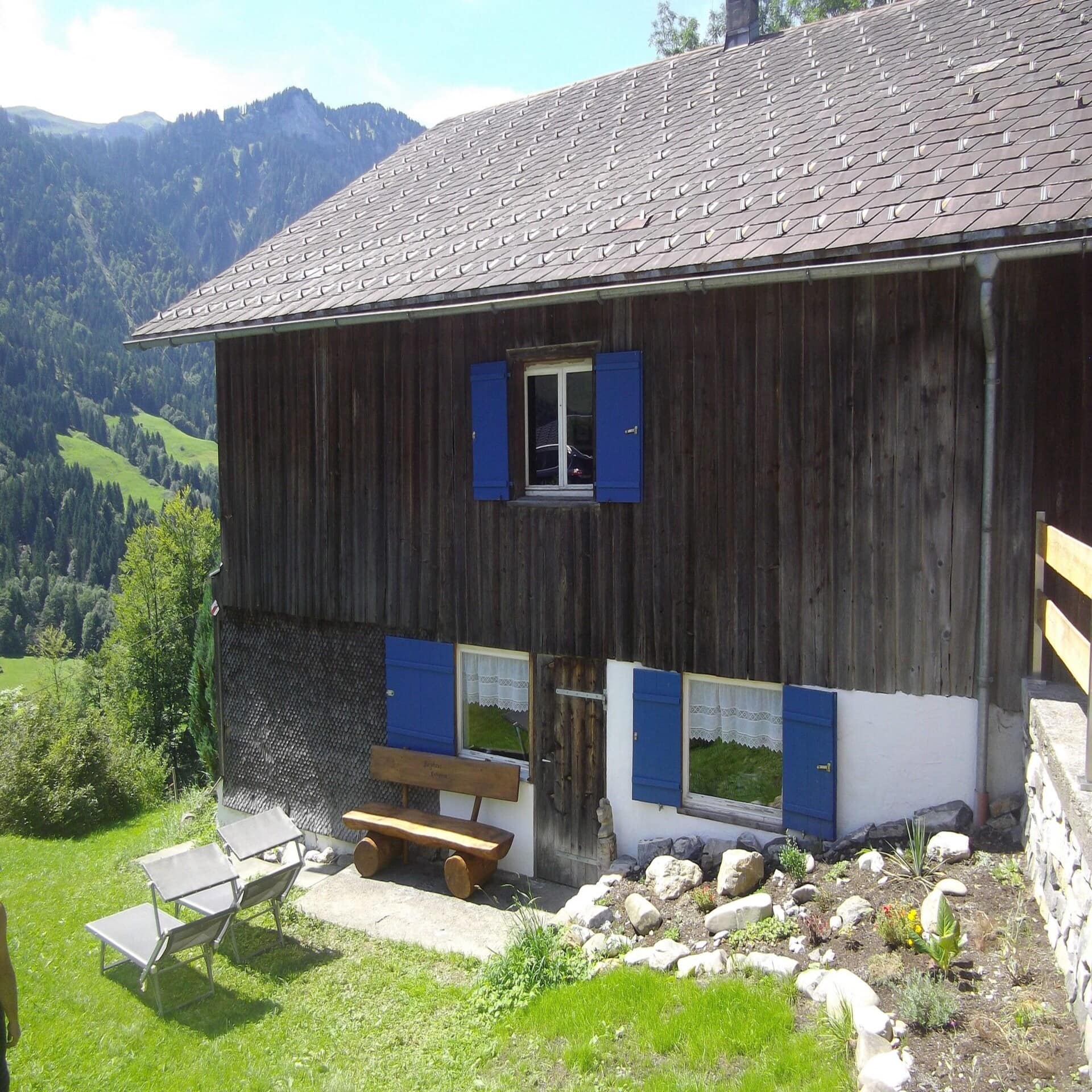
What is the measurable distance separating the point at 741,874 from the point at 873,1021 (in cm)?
221

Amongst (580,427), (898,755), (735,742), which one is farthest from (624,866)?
(580,427)

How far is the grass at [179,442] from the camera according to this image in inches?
4377

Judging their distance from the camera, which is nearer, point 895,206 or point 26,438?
point 895,206

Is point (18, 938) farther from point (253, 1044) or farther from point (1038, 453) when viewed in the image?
point (1038, 453)

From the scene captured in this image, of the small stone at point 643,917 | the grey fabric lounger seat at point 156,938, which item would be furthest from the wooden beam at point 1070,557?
the grey fabric lounger seat at point 156,938

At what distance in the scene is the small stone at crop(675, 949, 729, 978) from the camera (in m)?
5.24

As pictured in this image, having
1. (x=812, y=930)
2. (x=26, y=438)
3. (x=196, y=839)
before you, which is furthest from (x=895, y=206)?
(x=26, y=438)

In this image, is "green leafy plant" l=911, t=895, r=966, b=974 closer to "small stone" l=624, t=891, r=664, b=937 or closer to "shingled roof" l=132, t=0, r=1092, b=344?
"small stone" l=624, t=891, r=664, b=937

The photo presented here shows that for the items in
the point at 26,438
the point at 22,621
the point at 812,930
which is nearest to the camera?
the point at 812,930

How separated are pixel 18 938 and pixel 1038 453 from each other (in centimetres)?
861

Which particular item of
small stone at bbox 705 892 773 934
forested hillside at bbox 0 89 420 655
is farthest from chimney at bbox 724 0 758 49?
forested hillside at bbox 0 89 420 655

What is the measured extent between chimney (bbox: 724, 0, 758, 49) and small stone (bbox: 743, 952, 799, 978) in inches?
387

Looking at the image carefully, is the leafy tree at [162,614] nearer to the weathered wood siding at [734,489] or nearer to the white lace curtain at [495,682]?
the weathered wood siding at [734,489]

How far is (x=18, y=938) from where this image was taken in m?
7.80
